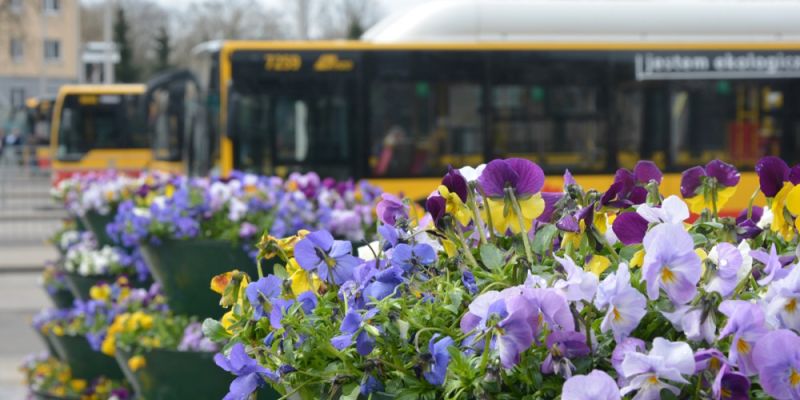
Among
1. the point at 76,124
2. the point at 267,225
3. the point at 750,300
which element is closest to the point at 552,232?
the point at 750,300

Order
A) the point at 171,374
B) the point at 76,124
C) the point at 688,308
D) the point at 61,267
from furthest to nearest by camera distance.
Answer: the point at 76,124 → the point at 61,267 → the point at 171,374 → the point at 688,308

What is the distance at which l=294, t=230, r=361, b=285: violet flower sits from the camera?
6.77ft

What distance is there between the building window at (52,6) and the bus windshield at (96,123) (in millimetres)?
50768

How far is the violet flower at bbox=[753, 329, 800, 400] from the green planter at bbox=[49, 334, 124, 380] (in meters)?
6.58

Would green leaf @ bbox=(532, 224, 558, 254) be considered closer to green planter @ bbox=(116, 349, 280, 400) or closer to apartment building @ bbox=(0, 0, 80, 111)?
green planter @ bbox=(116, 349, 280, 400)

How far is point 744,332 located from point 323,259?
700 millimetres

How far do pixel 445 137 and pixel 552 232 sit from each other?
40.6 ft

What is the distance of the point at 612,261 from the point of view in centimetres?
195

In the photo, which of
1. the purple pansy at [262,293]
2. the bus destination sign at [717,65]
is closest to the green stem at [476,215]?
the purple pansy at [262,293]

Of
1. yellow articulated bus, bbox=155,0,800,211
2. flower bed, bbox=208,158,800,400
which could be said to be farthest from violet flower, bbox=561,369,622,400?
yellow articulated bus, bbox=155,0,800,211

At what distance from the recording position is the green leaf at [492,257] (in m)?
1.91

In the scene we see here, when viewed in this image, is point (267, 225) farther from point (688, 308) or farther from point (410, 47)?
point (410, 47)

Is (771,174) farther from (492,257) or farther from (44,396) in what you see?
(44,396)

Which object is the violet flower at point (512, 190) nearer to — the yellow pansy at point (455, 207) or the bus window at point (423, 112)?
the yellow pansy at point (455, 207)
